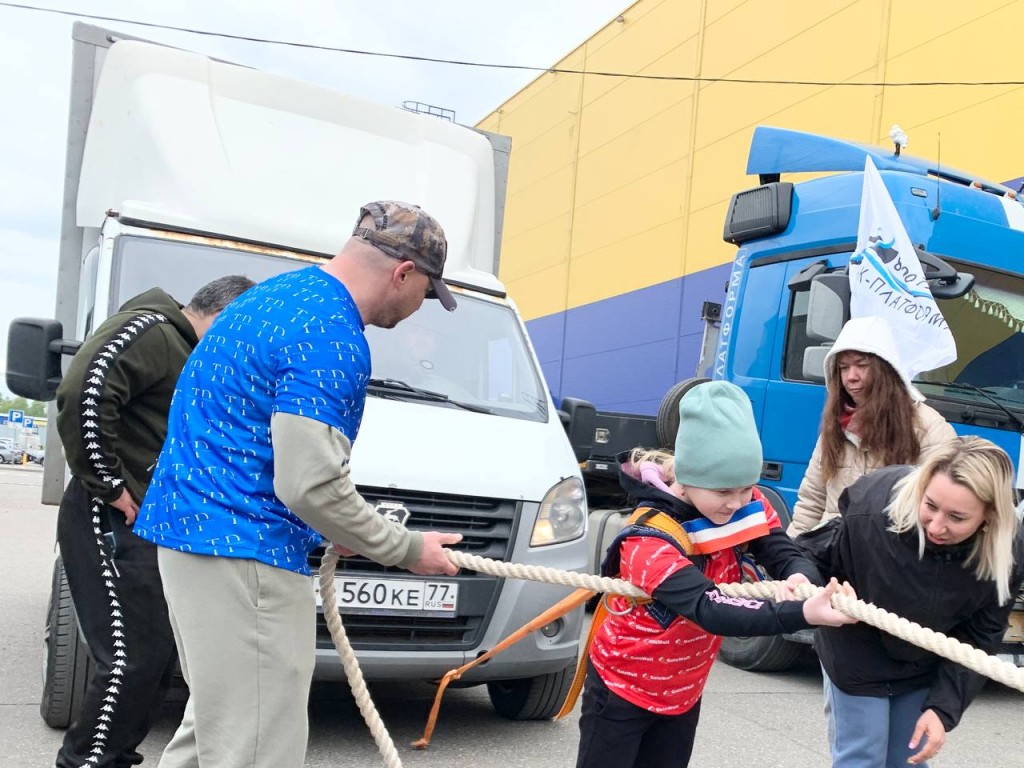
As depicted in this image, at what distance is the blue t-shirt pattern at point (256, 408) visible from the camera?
2.06 m

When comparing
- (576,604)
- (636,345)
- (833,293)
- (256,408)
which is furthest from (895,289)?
(636,345)

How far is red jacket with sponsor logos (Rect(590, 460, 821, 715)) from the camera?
2363 mm

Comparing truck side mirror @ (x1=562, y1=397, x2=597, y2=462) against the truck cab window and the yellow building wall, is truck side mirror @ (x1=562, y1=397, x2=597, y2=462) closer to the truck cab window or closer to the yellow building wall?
the truck cab window

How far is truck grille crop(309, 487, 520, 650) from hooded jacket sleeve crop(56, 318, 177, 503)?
3.15 ft

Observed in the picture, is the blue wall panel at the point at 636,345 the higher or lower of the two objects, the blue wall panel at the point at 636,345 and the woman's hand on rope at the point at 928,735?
the higher

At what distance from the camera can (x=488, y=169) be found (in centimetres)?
625

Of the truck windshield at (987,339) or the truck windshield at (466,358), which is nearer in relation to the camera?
the truck windshield at (466,358)

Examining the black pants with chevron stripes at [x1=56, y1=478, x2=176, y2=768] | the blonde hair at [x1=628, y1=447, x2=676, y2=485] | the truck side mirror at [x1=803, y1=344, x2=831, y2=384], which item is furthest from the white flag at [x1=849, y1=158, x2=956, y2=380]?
the black pants with chevron stripes at [x1=56, y1=478, x2=176, y2=768]

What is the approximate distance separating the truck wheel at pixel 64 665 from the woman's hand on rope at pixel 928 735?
3.01 meters

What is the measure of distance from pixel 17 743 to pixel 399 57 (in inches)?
474

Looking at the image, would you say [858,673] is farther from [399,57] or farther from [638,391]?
[399,57]

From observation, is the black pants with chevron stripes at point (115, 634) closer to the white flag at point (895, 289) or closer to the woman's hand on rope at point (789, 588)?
the woman's hand on rope at point (789, 588)

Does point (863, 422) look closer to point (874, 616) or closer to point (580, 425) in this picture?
point (874, 616)

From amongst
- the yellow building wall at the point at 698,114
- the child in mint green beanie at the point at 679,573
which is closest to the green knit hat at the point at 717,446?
the child in mint green beanie at the point at 679,573
